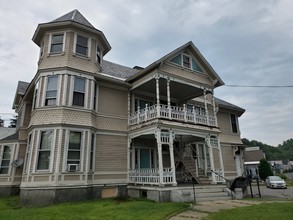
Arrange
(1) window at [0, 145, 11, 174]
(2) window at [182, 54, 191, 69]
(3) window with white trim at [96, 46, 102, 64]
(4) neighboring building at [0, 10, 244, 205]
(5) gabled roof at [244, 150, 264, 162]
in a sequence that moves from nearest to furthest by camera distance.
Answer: (4) neighboring building at [0, 10, 244, 205] < (3) window with white trim at [96, 46, 102, 64] < (1) window at [0, 145, 11, 174] < (2) window at [182, 54, 191, 69] < (5) gabled roof at [244, 150, 264, 162]

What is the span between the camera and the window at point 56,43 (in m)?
13.6

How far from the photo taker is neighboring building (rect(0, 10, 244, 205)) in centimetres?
1169

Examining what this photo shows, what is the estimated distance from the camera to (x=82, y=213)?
876 cm

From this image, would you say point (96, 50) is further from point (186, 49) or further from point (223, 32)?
point (223, 32)

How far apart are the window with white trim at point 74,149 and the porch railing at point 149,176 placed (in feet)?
11.6

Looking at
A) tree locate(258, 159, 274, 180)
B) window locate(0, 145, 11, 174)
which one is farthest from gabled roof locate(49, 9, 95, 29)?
tree locate(258, 159, 274, 180)

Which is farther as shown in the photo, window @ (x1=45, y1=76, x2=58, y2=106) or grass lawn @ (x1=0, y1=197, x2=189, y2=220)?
window @ (x1=45, y1=76, x2=58, y2=106)

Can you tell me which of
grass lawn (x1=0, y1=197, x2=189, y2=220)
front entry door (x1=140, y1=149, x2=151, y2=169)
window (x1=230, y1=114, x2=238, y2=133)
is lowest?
grass lawn (x1=0, y1=197, x2=189, y2=220)

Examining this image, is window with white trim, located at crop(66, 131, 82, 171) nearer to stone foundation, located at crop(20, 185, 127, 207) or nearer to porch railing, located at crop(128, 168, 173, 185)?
stone foundation, located at crop(20, 185, 127, 207)

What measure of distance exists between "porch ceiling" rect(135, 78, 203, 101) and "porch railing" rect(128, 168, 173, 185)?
228 inches

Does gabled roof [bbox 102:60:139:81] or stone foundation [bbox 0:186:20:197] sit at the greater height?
gabled roof [bbox 102:60:139:81]

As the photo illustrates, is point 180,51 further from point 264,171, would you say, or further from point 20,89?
point 264,171

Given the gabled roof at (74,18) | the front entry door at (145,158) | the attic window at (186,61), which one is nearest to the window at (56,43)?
the gabled roof at (74,18)

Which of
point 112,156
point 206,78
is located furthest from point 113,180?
point 206,78
